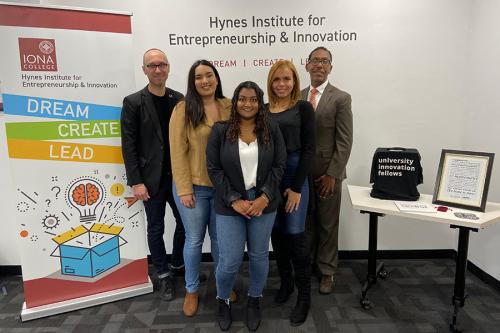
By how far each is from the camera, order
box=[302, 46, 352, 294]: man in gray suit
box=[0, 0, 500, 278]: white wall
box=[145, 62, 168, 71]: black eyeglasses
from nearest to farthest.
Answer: box=[145, 62, 168, 71]: black eyeglasses
box=[302, 46, 352, 294]: man in gray suit
box=[0, 0, 500, 278]: white wall

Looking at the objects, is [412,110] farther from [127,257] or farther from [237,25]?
[127,257]

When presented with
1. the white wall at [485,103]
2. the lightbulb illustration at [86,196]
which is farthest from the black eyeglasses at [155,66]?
the white wall at [485,103]

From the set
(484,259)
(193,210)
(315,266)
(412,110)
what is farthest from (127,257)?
(484,259)

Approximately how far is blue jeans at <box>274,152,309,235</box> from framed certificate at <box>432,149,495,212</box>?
820 millimetres

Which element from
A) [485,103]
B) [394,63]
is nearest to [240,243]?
[394,63]

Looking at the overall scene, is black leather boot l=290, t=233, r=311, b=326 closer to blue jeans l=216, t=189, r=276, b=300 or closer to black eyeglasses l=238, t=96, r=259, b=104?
blue jeans l=216, t=189, r=276, b=300

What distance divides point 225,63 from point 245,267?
164cm

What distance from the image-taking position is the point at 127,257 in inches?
93.2

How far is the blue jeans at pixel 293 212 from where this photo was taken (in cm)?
188

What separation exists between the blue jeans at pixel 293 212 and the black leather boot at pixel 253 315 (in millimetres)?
447

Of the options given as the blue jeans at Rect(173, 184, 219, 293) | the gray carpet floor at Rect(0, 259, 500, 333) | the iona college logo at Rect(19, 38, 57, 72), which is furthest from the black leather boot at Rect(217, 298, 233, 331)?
the iona college logo at Rect(19, 38, 57, 72)

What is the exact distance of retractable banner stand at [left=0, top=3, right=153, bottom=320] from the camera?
199 centimetres

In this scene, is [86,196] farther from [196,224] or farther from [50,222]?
[196,224]

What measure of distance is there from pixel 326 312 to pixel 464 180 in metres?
1.14
